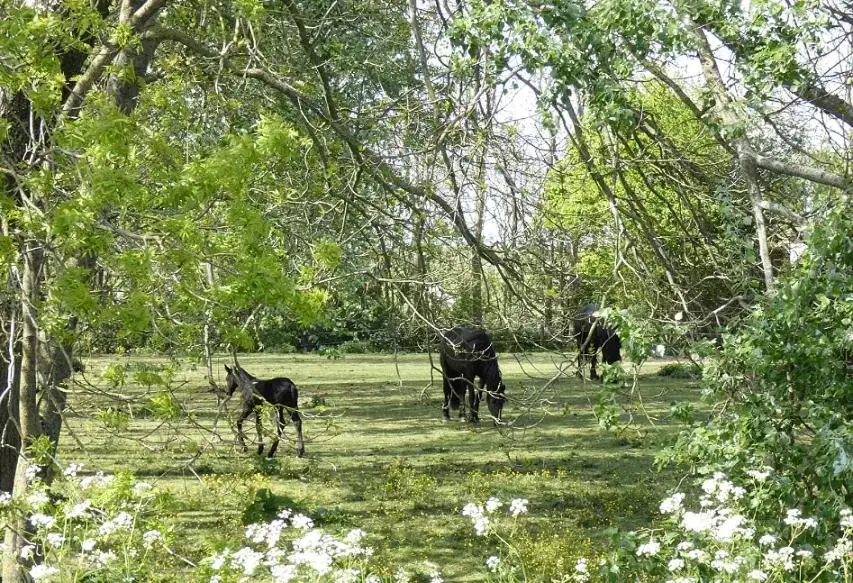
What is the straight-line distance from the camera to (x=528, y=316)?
328 inches

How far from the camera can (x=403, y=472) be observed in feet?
40.3

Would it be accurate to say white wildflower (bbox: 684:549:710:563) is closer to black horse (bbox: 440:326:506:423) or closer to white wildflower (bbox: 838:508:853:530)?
white wildflower (bbox: 838:508:853:530)

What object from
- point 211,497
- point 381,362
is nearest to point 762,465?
point 211,497

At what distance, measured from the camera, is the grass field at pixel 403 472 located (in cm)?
728

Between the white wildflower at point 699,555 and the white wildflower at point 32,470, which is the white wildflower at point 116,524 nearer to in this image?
the white wildflower at point 32,470

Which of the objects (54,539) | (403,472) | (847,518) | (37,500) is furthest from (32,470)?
(403,472)

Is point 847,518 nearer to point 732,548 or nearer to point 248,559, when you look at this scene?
point 732,548

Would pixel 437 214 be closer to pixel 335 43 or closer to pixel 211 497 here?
pixel 335 43

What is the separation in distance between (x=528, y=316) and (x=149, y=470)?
6120 mm

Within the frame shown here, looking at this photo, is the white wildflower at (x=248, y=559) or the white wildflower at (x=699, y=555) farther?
the white wildflower at (x=699, y=555)

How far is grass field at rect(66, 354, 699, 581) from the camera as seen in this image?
7277 mm

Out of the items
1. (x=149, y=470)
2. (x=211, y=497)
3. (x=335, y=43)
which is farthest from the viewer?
(x=149, y=470)


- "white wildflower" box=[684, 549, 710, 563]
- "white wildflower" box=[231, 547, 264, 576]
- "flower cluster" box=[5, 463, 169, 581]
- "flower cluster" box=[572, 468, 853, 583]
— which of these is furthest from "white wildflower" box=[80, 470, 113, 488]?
"white wildflower" box=[684, 549, 710, 563]

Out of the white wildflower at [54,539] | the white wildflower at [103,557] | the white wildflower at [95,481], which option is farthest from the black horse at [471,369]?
the white wildflower at [54,539]
